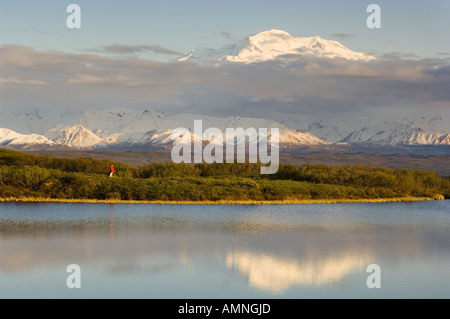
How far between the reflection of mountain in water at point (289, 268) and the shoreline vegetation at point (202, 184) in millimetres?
28158

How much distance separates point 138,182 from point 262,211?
15.8 m

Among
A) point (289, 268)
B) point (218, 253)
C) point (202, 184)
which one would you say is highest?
point (289, 268)

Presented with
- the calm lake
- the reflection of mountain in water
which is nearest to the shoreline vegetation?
the calm lake

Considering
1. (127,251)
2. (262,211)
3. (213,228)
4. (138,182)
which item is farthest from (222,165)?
(127,251)

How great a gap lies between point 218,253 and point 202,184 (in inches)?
1273

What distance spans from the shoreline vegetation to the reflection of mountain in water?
2816 cm

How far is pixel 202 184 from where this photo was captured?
62.6 m

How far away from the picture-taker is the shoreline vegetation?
58156mm

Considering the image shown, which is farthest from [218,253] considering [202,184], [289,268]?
[202,184]

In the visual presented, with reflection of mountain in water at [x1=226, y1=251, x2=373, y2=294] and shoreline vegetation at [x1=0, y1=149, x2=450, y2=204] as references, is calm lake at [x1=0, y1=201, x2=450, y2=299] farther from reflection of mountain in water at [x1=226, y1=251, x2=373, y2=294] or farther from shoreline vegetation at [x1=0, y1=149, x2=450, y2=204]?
shoreline vegetation at [x1=0, y1=149, x2=450, y2=204]

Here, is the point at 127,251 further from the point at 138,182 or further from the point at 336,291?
the point at 138,182

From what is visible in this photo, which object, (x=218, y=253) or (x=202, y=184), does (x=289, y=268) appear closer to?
(x=218, y=253)
